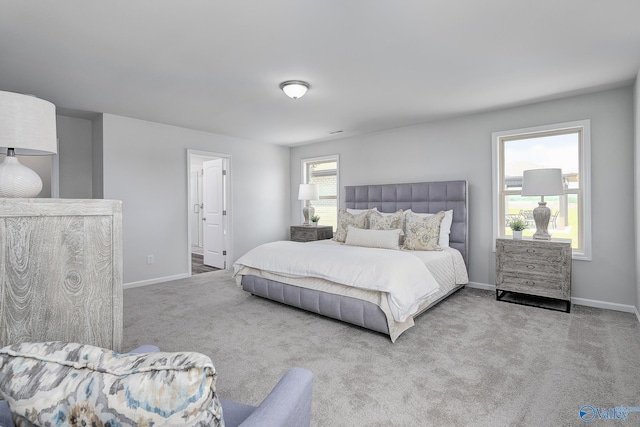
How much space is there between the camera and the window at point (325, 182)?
20.5ft

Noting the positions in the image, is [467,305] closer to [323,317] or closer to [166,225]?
[323,317]

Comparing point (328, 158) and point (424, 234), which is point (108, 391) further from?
point (328, 158)

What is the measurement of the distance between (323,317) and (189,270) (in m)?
2.91

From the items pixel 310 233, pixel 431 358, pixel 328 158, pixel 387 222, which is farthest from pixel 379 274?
pixel 328 158

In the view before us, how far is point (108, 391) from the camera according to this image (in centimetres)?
61

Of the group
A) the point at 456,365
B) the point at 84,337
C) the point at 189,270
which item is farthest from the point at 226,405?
the point at 189,270

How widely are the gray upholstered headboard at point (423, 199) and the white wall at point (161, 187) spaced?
1968 mm

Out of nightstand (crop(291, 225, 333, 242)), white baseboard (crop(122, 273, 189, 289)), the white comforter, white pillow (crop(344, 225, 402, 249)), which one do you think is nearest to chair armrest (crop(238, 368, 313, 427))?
the white comforter

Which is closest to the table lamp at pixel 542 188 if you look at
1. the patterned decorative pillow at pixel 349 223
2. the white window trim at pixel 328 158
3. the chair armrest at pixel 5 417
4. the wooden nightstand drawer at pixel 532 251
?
the wooden nightstand drawer at pixel 532 251

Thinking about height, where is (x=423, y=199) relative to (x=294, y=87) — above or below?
below

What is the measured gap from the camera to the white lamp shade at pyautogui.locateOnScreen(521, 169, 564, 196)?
3516mm

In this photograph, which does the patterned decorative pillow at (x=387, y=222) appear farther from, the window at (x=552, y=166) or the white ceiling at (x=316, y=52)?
the white ceiling at (x=316, y=52)

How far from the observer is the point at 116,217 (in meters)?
1.25

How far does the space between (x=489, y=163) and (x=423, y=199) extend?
980 millimetres
